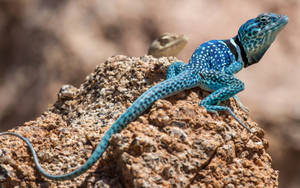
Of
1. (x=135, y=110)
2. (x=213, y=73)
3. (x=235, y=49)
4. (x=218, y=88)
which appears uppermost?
(x=235, y=49)

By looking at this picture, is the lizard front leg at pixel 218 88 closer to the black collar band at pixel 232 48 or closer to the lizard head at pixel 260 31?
the black collar band at pixel 232 48

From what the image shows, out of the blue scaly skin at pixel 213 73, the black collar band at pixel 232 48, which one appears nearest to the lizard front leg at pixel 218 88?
the blue scaly skin at pixel 213 73

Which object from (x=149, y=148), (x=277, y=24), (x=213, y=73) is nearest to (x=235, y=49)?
(x=277, y=24)

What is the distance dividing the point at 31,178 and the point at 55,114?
3.41 feet

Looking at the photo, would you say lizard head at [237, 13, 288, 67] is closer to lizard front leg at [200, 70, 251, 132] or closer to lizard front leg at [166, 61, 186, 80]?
lizard front leg at [200, 70, 251, 132]

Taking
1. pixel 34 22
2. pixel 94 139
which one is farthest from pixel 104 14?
pixel 94 139

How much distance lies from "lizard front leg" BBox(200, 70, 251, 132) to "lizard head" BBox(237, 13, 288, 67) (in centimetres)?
70

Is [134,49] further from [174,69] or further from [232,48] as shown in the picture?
[174,69]

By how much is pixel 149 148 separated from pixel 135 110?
42 centimetres

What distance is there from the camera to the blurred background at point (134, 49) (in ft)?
28.7

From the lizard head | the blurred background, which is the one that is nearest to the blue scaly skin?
the lizard head

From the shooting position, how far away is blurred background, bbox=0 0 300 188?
875 centimetres

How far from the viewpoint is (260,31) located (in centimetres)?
426

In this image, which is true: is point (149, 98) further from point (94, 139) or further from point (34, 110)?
point (34, 110)
